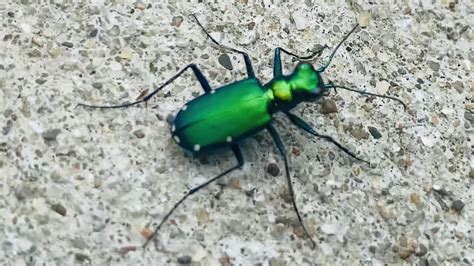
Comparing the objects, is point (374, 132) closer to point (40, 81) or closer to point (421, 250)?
point (421, 250)

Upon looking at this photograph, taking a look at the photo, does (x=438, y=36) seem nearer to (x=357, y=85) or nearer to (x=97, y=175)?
(x=357, y=85)

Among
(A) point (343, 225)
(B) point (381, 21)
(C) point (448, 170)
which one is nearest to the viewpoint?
(A) point (343, 225)

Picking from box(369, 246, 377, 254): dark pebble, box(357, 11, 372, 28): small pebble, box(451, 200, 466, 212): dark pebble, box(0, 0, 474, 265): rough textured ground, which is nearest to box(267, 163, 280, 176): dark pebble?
box(0, 0, 474, 265): rough textured ground

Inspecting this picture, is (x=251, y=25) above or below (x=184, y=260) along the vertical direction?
above

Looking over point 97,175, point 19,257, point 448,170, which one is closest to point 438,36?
point 448,170

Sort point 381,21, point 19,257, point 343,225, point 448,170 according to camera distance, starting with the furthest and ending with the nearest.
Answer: point 381,21
point 448,170
point 343,225
point 19,257

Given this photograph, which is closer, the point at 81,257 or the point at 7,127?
the point at 81,257

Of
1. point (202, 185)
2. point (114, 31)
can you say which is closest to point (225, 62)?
point (114, 31)
